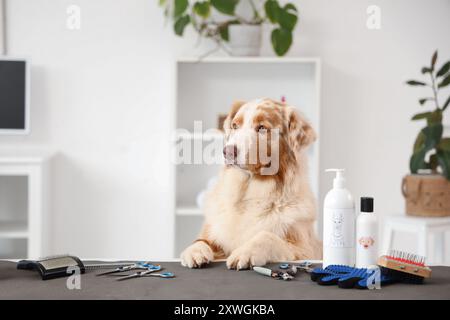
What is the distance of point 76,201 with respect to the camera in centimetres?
354

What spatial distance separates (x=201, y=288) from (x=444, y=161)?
6.91 feet

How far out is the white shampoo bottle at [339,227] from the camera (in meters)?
1.23

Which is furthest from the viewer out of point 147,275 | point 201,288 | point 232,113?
point 232,113

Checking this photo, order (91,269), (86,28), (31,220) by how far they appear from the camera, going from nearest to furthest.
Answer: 1. (91,269)
2. (31,220)
3. (86,28)

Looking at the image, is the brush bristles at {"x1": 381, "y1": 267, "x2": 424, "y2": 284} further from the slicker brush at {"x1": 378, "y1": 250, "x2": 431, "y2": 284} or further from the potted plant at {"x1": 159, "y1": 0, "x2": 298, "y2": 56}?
the potted plant at {"x1": 159, "y1": 0, "x2": 298, "y2": 56}

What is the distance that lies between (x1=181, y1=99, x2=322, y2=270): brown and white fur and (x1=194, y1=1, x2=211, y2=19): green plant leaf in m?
1.66

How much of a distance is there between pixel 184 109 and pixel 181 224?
756 millimetres

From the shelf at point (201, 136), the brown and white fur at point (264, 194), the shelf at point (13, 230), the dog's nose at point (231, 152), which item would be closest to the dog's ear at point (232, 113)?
the brown and white fur at point (264, 194)

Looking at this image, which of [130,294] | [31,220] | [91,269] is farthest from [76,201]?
[130,294]

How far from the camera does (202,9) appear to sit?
3.24 metres

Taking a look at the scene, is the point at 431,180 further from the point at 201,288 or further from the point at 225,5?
the point at 201,288

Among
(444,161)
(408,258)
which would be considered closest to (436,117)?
(444,161)

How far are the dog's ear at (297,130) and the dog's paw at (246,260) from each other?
457 millimetres
